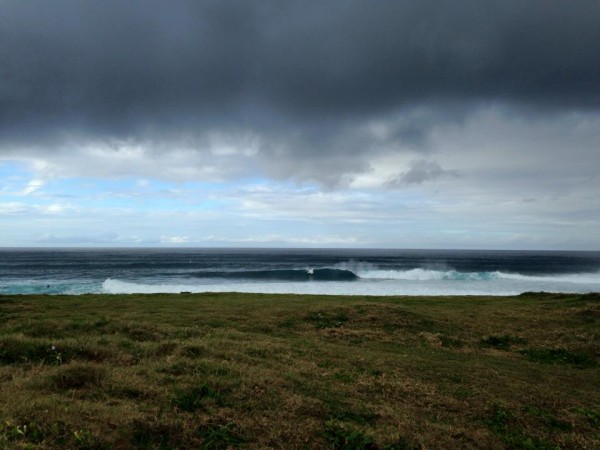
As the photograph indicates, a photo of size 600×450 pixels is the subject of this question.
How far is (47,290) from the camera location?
1858 inches

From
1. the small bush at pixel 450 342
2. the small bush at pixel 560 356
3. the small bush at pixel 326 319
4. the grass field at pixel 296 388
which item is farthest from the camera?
the small bush at pixel 326 319

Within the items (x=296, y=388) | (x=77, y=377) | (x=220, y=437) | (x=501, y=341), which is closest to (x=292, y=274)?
(x=501, y=341)

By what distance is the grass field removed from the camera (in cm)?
643

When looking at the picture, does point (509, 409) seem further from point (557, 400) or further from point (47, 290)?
point (47, 290)

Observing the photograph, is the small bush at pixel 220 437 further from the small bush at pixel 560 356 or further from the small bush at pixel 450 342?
the small bush at pixel 560 356

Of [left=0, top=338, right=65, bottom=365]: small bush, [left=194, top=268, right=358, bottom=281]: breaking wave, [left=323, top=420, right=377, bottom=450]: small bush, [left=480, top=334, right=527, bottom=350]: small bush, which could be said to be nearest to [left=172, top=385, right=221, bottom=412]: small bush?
[left=323, top=420, right=377, bottom=450]: small bush

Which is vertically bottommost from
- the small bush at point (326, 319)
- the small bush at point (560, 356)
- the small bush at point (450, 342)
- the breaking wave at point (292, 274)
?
the breaking wave at point (292, 274)

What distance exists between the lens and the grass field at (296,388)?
6.43m

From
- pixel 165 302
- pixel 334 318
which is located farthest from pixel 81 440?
pixel 165 302

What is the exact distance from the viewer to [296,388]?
8961 millimetres

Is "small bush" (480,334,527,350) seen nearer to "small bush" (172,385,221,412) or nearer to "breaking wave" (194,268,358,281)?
"small bush" (172,385,221,412)

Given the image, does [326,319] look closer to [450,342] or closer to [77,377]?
[450,342]

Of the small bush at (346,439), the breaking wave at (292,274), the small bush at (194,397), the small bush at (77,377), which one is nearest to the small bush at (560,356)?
the small bush at (346,439)

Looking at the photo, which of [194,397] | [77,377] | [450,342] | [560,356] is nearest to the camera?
[194,397]
